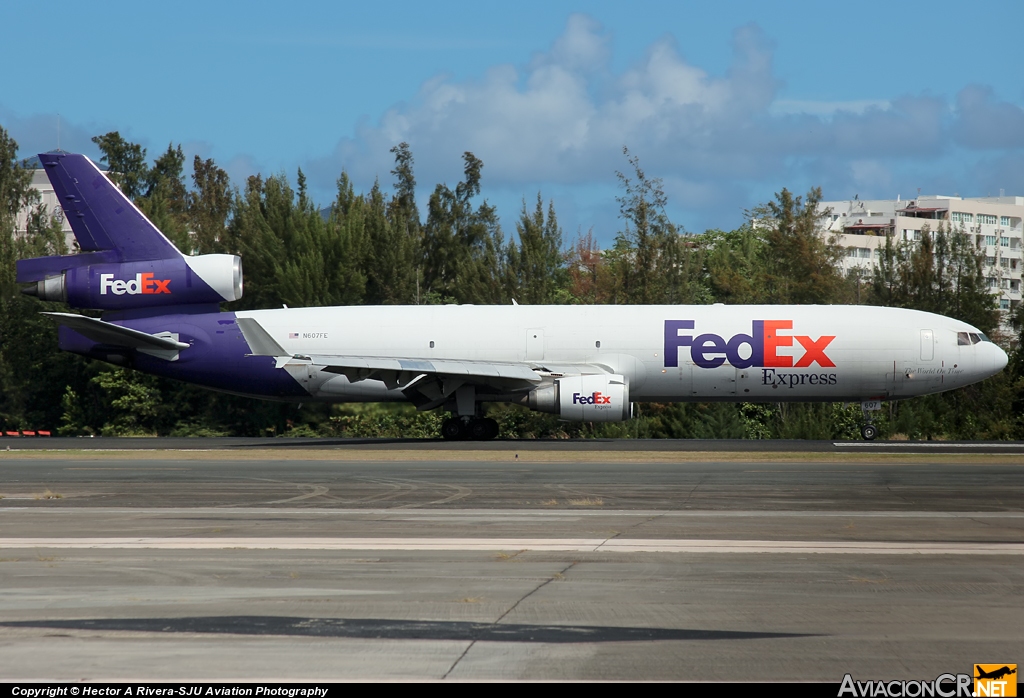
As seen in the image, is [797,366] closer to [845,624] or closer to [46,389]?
[845,624]

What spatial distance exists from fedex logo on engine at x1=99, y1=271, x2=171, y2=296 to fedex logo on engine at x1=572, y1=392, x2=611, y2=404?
42.3 ft

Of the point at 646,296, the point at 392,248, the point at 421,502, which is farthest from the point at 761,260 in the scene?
the point at 421,502

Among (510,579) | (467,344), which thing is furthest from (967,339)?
(510,579)

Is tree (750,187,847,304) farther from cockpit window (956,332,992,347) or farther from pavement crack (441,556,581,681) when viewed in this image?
pavement crack (441,556,581,681)

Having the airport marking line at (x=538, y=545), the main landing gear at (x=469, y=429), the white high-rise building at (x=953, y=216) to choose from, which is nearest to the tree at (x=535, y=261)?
the main landing gear at (x=469, y=429)

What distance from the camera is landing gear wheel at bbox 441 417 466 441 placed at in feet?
108

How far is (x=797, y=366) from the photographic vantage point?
31875mm

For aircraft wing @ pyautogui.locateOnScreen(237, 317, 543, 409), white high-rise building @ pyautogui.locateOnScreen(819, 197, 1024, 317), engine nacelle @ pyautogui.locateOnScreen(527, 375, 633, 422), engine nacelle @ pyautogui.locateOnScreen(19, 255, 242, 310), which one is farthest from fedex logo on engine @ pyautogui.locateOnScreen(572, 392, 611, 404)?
white high-rise building @ pyautogui.locateOnScreen(819, 197, 1024, 317)

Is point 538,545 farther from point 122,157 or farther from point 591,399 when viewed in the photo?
point 122,157

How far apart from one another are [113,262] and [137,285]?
1.06 meters

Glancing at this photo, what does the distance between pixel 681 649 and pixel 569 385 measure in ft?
75.0

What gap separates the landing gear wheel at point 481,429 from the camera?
32.9m

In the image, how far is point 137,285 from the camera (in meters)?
33.8

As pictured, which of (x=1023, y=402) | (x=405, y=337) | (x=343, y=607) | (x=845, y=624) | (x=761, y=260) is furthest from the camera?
(x=761, y=260)
